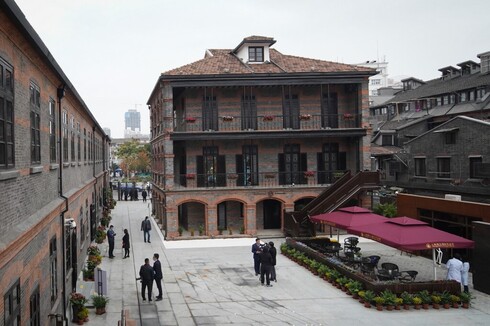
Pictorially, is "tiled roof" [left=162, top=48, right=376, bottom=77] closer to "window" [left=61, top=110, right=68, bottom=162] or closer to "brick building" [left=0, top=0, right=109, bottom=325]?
"window" [left=61, top=110, right=68, bottom=162]

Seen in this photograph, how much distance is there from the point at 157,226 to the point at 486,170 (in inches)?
912

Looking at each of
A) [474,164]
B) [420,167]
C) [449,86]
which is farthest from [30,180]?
A: [449,86]

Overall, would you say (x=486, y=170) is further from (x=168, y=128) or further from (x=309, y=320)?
(x=168, y=128)

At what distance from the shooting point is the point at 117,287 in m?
19.1

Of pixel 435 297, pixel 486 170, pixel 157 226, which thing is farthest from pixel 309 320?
pixel 157 226

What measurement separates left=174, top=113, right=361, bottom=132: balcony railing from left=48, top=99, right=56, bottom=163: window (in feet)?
54.7

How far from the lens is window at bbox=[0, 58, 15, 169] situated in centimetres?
766

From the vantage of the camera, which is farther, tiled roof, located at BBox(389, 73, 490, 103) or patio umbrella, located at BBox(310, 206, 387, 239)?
tiled roof, located at BBox(389, 73, 490, 103)

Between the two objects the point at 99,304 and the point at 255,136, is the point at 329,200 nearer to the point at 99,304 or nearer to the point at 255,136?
the point at 255,136

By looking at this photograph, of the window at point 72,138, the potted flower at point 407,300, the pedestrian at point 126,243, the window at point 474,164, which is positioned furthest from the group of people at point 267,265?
the window at point 474,164

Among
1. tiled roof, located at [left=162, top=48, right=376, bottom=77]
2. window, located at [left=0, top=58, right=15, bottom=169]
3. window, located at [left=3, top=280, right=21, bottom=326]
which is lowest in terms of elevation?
window, located at [left=3, top=280, right=21, bottom=326]

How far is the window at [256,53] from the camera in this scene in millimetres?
33844

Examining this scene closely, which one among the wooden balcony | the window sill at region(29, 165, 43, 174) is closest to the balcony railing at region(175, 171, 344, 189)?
the wooden balcony

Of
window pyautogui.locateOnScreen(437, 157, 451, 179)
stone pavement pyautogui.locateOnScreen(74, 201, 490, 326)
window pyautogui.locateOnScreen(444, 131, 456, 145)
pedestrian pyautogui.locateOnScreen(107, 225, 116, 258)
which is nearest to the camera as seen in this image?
stone pavement pyautogui.locateOnScreen(74, 201, 490, 326)
